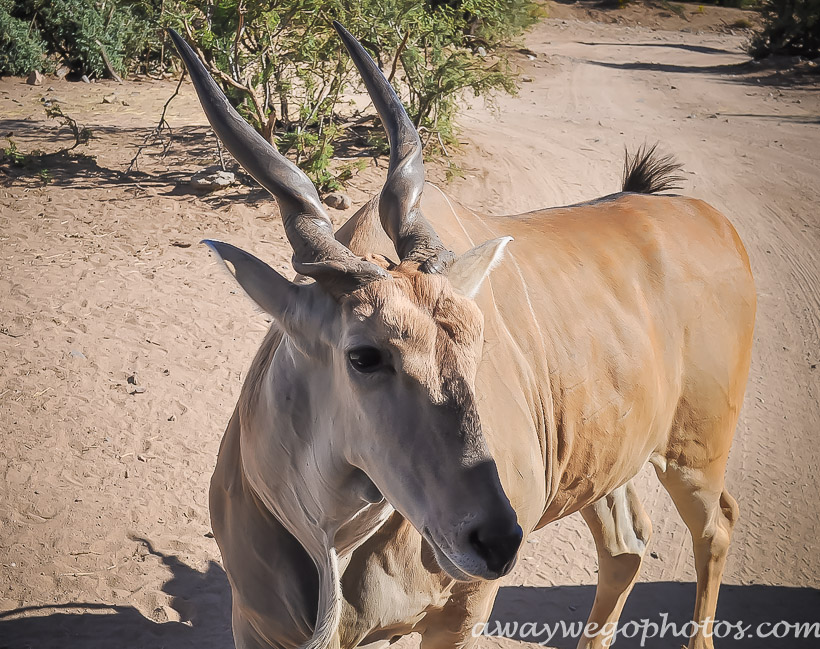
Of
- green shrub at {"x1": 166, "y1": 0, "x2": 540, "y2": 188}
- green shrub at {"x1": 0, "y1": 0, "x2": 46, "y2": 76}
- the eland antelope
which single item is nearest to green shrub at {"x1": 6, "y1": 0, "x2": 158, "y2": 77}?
green shrub at {"x1": 0, "y1": 0, "x2": 46, "y2": 76}

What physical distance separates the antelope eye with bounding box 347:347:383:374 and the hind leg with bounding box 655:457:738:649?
6.21ft

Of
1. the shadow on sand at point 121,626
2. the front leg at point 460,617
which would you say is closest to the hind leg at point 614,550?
the front leg at point 460,617

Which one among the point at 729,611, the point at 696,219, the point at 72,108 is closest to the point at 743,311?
the point at 696,219

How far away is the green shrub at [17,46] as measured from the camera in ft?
35.5

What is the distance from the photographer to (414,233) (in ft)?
6.14

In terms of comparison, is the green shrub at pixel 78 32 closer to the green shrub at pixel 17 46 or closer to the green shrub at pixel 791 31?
the green shrub at pixel 17 46

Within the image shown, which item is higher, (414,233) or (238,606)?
(414,233)

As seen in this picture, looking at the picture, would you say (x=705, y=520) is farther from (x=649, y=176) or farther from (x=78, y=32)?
(x=78, y=32)

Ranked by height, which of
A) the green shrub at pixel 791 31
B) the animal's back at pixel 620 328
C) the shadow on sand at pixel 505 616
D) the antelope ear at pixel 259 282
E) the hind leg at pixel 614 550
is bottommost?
the shadow on sand at pixel 505 616

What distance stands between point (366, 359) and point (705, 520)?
88.1 inches

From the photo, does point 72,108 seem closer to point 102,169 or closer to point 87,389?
point 102,169

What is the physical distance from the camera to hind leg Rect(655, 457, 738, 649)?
308cm

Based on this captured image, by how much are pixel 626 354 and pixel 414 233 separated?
114 cm

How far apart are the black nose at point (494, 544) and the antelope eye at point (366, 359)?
40 centimetres
